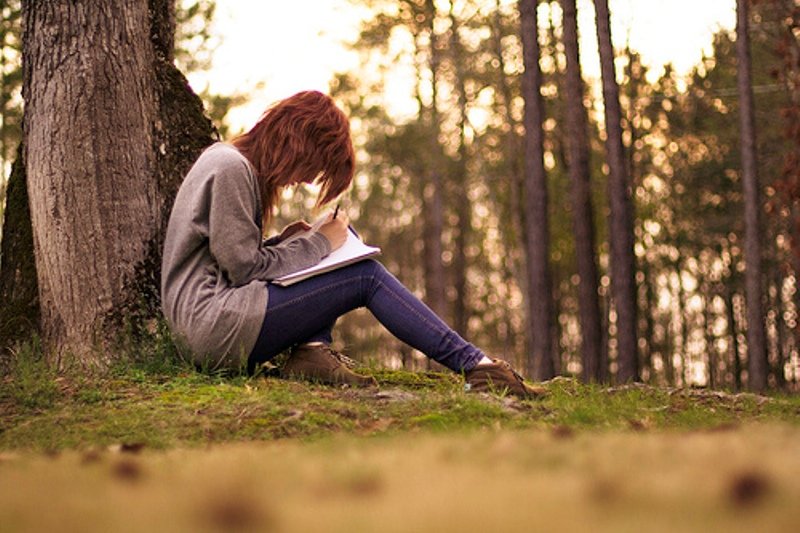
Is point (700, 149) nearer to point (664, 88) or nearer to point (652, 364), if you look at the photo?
point (664, 88)

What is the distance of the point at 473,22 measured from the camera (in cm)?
2480

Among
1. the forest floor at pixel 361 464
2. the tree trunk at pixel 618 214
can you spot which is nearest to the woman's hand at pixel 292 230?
the forest floor at pixel 361 464

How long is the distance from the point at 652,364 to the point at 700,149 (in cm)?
632

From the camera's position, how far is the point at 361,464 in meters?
2.65

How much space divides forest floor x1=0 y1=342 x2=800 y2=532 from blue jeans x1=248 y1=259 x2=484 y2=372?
275mm

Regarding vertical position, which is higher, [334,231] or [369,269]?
[334,231]

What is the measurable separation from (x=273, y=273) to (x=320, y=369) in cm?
57

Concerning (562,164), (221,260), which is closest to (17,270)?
(221,260)

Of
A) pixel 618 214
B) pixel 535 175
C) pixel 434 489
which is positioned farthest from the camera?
pixel 535 175

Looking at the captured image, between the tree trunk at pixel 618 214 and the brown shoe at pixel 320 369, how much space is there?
8355mm

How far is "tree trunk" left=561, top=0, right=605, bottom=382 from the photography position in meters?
14.8

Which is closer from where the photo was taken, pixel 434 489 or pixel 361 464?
pixel 434 489

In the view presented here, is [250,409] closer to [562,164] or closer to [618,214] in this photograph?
[618,214]

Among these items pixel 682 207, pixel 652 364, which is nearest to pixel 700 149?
pixel 682 207
